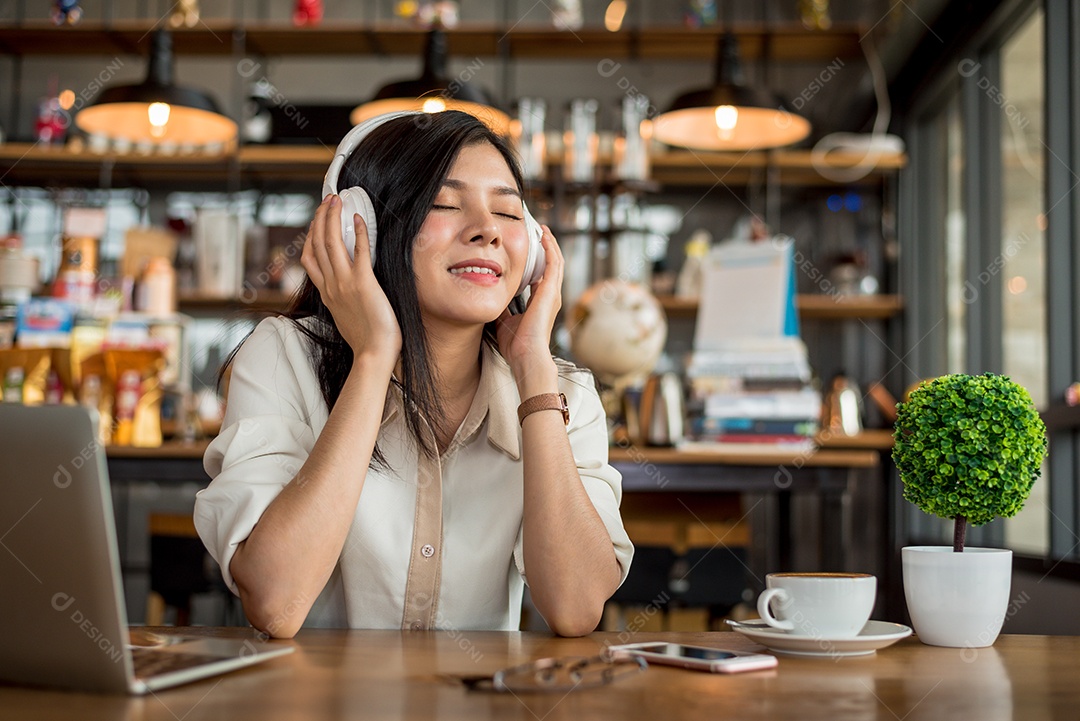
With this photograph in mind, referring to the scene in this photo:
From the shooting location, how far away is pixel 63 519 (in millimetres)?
658

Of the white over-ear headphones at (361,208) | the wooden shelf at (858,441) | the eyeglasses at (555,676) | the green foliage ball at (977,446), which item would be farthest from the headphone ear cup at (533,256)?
the wooden shelf at (858,441)

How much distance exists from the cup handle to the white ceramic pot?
0.44 ft

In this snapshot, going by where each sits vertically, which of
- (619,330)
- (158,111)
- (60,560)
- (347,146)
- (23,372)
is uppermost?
(158,111)

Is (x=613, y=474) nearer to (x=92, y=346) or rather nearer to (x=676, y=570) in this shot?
(x=676, y=570)

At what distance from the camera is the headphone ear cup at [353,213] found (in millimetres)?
1272

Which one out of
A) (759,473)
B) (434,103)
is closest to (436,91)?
(434,103)

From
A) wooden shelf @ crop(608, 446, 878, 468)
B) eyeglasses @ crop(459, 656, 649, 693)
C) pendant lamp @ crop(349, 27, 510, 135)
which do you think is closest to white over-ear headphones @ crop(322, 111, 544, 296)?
eyeglasses @ crop(459, 656, 649, 693)

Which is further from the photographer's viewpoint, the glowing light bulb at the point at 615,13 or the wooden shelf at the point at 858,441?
the glowing light bulb at the point at 615,13

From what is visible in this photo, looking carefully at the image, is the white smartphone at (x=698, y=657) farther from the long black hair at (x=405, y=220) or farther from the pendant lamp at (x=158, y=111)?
the pendant lamp at (x=158, y=111)

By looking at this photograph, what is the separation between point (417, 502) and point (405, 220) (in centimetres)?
35

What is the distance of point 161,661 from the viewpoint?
761 mm

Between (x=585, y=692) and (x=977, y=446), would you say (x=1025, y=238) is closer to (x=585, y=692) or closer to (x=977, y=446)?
(x=977, y=446)

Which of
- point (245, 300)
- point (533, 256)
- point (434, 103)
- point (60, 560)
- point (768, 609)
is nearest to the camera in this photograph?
point (60, 560)

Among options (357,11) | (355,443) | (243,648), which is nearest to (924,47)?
(357,11)
